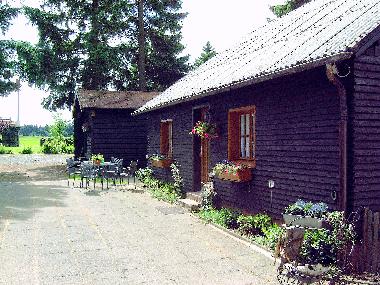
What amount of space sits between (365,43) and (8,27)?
22.7m

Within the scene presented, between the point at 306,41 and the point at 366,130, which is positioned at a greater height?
the point at 306,41

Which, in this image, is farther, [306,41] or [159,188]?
[159,188]

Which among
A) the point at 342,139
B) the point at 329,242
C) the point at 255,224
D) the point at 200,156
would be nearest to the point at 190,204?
the point at 200,156

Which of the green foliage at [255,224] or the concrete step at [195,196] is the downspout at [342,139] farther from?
the concrete step at [195,196]

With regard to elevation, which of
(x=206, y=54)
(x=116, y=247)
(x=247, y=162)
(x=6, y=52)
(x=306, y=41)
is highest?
(x=206, y=54)

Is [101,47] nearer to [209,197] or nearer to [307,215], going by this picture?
[209,197]

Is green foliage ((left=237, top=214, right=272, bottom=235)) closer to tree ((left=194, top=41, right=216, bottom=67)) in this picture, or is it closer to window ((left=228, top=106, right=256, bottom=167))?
window ((left=228, top=106, right=256, bottom=167))

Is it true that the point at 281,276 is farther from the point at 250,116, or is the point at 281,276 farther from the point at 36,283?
the point at 250,116

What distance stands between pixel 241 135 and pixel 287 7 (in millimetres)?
20148

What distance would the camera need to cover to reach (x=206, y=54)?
41031 millimetres

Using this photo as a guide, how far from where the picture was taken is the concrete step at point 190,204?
1077 centimetres

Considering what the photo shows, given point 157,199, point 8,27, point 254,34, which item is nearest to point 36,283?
point 157,199

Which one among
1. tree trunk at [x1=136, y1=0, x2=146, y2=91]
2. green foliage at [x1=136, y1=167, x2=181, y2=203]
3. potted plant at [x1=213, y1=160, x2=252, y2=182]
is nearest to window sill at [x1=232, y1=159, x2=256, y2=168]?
potted plant at [x1=213, y1=160, x2=252, y2=182]

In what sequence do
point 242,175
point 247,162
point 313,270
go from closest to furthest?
point 313,270
point 242,175
point 247,162
